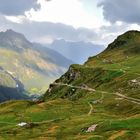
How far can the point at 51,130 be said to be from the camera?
139125mm

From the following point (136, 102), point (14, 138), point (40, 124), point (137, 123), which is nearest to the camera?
point (137, 123)

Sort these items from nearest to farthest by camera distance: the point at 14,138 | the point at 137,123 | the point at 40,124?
the point at 137,123 < the point at 14,138 < the point at 40,124

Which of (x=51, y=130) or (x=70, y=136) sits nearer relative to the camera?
(x=70, y=136)

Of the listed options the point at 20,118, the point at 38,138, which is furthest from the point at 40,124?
the point at 38,138

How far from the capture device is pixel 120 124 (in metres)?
117

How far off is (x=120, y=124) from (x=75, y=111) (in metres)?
70.9

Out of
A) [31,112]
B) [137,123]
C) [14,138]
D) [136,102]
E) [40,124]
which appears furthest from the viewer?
[31,112]

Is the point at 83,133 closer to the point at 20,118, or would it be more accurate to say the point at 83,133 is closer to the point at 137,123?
the point at 137,123

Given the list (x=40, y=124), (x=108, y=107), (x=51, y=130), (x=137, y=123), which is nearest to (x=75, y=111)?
(x=108, y=107)

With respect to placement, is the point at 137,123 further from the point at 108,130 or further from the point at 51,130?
the point at 51,130

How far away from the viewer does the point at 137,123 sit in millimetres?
112750

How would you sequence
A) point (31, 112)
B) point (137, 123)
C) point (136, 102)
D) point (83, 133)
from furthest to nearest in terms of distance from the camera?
point (31, 112) < point (136, 102) < point (83, 133) < point (137, 123)

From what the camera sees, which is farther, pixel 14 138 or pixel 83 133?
pixel 14 138

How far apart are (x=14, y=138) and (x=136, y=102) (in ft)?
228
